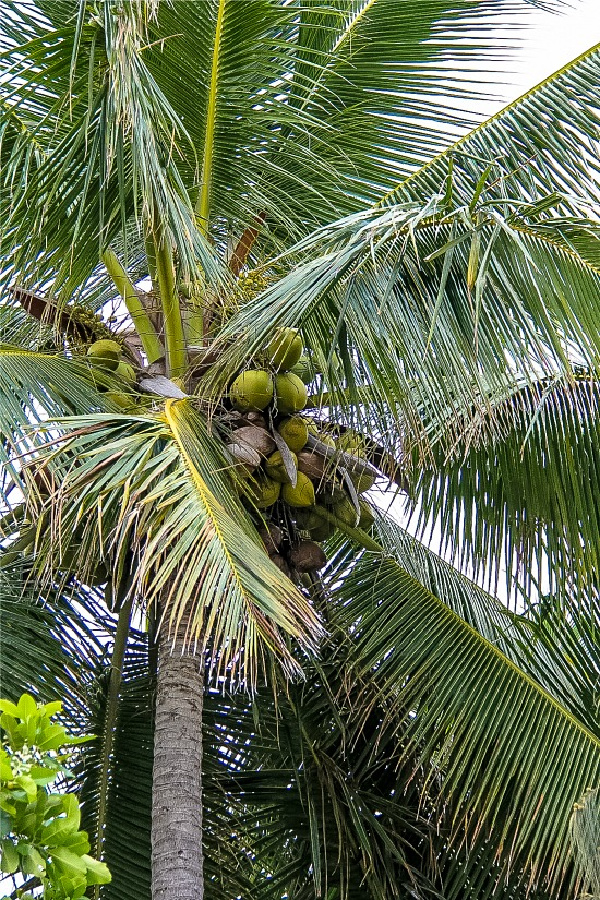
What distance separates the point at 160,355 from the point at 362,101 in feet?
5.73

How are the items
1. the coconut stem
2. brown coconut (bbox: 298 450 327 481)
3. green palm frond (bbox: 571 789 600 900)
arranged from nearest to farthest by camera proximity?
green palm frond (bbox: 571 789 600 900) → brown coconut (bbox: 298 450 327 481) → the coconut stem

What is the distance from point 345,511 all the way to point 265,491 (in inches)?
15.5

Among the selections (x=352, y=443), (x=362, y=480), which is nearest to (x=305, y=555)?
(x=362, y=480)

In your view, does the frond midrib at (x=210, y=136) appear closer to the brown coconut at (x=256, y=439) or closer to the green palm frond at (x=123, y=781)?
the brown coconut at (x=256, y=439)

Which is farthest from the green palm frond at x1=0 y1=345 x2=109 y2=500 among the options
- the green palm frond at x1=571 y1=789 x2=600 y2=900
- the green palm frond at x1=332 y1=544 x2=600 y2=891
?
the green palm frond at x1=571 y1=789 x2=600 y2=900

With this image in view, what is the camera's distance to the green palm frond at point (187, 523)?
3393 millimetres

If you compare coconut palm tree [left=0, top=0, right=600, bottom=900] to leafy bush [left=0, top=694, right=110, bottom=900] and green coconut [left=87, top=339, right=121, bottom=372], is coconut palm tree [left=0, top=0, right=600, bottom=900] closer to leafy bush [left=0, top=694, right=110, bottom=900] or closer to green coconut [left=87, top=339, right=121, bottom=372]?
green coconut [left=87, top=339, right=121, bottom=372]

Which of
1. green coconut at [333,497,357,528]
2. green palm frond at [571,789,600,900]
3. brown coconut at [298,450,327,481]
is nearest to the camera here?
green palm frond at [571,789,600,900]

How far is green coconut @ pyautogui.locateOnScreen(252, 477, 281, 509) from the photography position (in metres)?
4.23

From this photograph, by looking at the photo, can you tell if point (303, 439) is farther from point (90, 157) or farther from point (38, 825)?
point (38, 825)

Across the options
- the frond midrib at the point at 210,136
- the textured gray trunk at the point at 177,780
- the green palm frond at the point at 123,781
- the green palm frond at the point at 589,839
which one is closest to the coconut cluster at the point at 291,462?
the textured gray trunk at the point at 177,780

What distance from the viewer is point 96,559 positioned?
4398 mm

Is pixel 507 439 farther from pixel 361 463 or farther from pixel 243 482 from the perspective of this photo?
pixel 243 482

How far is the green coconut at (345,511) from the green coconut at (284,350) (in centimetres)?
56
